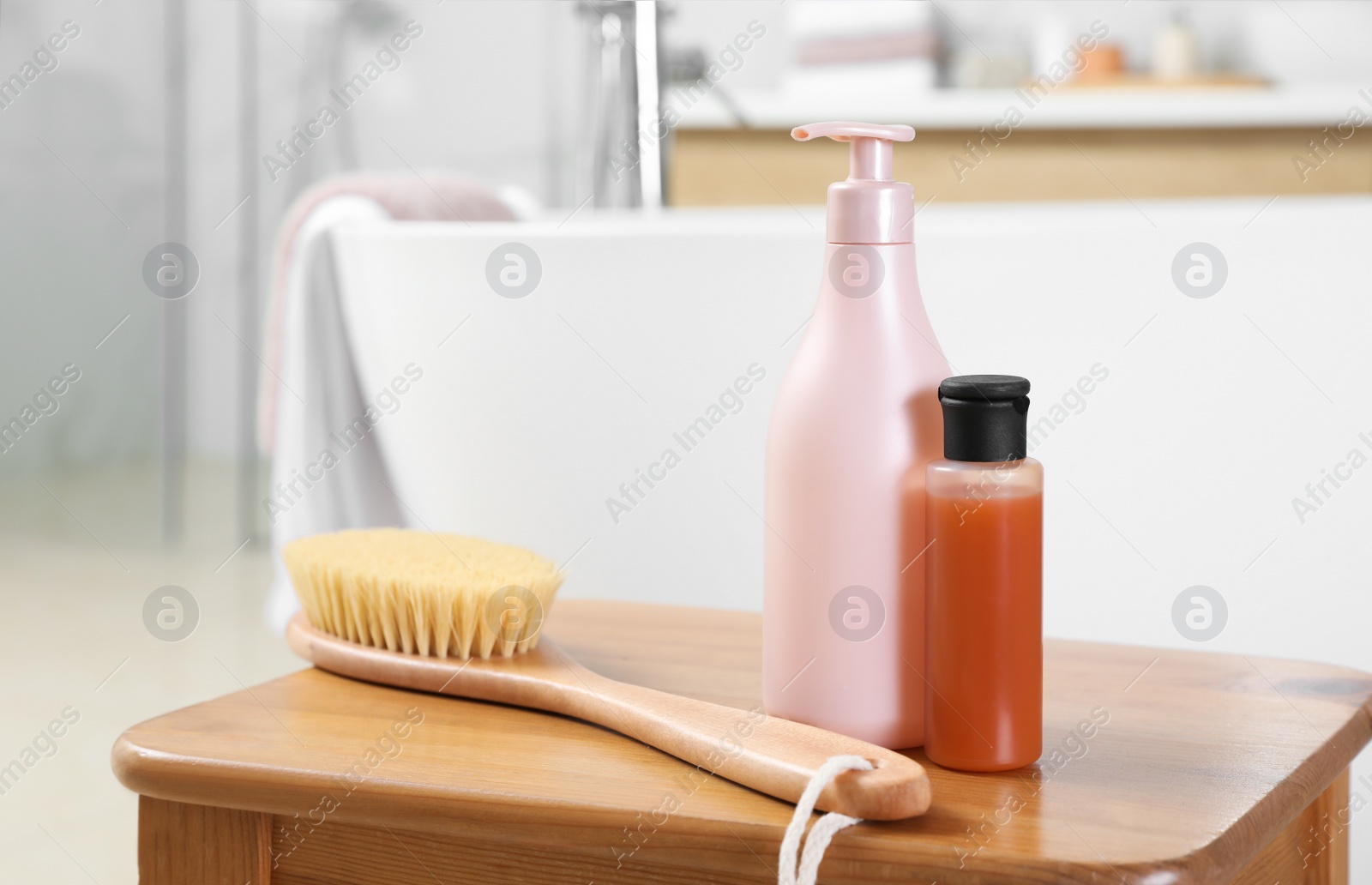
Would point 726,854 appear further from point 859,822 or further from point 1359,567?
point 1359,567

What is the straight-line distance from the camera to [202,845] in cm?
47

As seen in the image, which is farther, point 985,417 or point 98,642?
point 98,642

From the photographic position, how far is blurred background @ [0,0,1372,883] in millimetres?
1470

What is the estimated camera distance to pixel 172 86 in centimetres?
191

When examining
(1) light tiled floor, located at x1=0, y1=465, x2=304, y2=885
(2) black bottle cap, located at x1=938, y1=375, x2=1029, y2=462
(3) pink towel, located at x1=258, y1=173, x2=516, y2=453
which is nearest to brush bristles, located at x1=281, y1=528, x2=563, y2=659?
(2) black bottle cap, located at x1=938, y1=375, x2=1029, y2=462

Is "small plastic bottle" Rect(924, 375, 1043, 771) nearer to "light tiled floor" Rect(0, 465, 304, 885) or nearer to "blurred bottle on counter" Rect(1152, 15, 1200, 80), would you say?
"light tiled floor" Rect(0, 465, 304, 885)

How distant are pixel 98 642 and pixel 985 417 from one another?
145 centimetres

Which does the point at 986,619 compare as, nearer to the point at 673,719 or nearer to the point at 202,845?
the point at 673,719

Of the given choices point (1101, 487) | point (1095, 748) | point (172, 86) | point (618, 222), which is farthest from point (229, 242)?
point (1095, 748)

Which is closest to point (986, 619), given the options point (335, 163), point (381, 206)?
point (381, 206)

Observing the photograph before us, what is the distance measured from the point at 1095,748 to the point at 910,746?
0.07 metres

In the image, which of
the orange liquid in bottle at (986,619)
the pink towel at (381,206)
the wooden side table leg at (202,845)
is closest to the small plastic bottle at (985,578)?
the orange liquid in bottle at (986,619)

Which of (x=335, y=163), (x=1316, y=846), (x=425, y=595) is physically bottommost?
(x=1316, y=846)

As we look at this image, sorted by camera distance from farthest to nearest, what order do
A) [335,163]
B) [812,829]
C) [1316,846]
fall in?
[335,163] < [1316,846] < [812,829]
